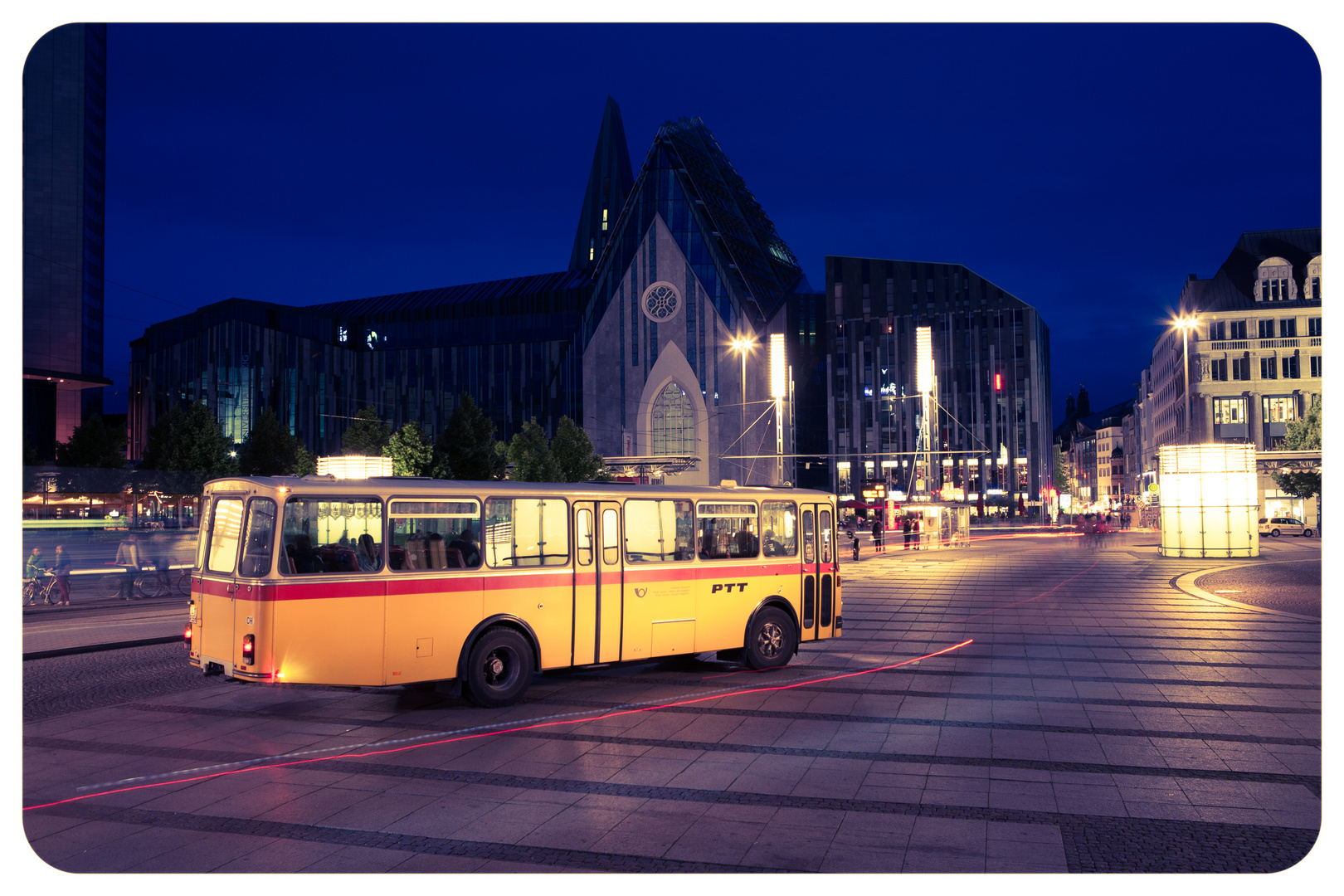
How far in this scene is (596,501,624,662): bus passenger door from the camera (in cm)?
1217

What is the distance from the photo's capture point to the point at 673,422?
91.8 metres

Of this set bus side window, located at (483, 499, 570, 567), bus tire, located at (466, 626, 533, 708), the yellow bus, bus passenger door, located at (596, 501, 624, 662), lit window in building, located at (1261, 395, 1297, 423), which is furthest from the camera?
lit window in building, located at (1261, 395, 1297, 423)

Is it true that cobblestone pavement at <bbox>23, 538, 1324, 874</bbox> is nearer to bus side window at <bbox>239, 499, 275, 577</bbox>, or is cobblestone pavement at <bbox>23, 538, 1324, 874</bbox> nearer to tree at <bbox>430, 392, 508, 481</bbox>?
bus side window at <bbox>239, 499, 275, 577</bbox>

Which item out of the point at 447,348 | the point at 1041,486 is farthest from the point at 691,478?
the point at 1041,486

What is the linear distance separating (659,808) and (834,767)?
1964 mm

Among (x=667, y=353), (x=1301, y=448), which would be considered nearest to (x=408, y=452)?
(x=667, y=353)

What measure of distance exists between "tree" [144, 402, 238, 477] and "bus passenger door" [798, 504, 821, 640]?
4161 centimetres

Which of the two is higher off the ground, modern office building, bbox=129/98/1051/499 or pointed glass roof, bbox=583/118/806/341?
pointed glass roof, bbox=583/118/806/341

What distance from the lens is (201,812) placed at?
24.0ft

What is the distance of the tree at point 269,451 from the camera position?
54344mm

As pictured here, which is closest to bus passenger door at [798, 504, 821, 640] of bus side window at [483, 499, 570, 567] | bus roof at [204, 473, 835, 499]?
bus roof at [204, 473, 835, 499]

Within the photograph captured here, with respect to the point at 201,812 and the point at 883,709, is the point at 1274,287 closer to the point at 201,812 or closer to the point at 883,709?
the point at 883,709

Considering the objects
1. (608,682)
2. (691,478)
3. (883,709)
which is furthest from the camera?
(691,478)

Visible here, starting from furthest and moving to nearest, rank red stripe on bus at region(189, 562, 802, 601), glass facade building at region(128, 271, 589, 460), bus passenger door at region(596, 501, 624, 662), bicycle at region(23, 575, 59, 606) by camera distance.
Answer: glass facade building at region(128, 271, 589, 460) → bicycle at region(23, 575, 59, 606) → bus passenger door at region(596, 501, 624, 662) → red stripe on bus at region(189, 562, 802, 601)
